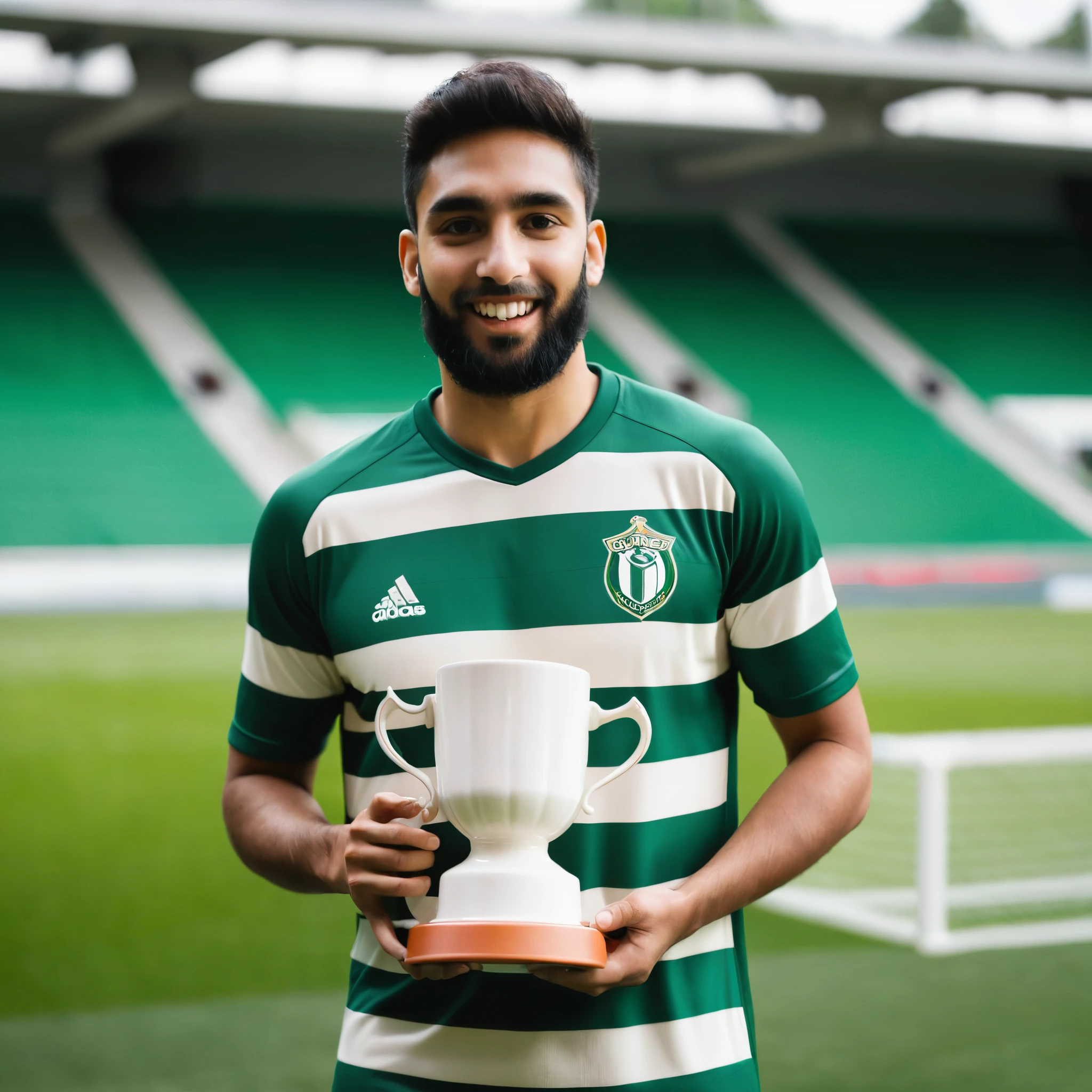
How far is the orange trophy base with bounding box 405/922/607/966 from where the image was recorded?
1113 mm

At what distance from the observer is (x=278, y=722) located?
1.50 m

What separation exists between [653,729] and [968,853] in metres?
3.24

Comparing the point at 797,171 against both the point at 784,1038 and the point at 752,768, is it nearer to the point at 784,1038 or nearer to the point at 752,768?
the point at 752,768

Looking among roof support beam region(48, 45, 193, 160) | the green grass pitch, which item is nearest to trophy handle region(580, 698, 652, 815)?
the green grass pitch

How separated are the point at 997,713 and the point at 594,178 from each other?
7.16 meters

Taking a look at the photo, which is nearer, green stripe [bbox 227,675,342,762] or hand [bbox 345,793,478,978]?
hand [bbox 345,793,478,978]

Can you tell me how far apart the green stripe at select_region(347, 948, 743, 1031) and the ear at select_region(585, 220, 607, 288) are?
670 millimetres

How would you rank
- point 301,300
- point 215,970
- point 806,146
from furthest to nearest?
point 806,146 → point 301,300 → point 215,970

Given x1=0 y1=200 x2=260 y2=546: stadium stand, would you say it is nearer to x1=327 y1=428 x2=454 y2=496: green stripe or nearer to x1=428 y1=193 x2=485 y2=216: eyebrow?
x1=327 y1=428 x2=454 y2=496: green stripe

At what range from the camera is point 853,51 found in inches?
543

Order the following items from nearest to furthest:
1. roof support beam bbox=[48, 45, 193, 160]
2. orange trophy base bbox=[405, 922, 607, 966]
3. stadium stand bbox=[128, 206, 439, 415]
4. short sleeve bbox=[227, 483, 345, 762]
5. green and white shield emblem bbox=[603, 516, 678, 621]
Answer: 1. orange trophy base bbox=[405, 922, 607, 966]
2. green and white shield emblem bbox=[603, 516, 678, 621]
3. short sleeve bbox=[227, 483, 345, 762]
4. roof support beam bbox=[48, 45, 193, 160]
5. stadium stand bbox=[128, 206, 439, 415]

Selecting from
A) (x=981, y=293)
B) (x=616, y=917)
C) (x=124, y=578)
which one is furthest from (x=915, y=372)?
(x=616, y=917)

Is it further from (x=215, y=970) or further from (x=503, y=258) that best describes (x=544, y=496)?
(x=215, y=970)

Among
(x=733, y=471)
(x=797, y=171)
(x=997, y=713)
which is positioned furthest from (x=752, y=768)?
(x=797, y=171)
